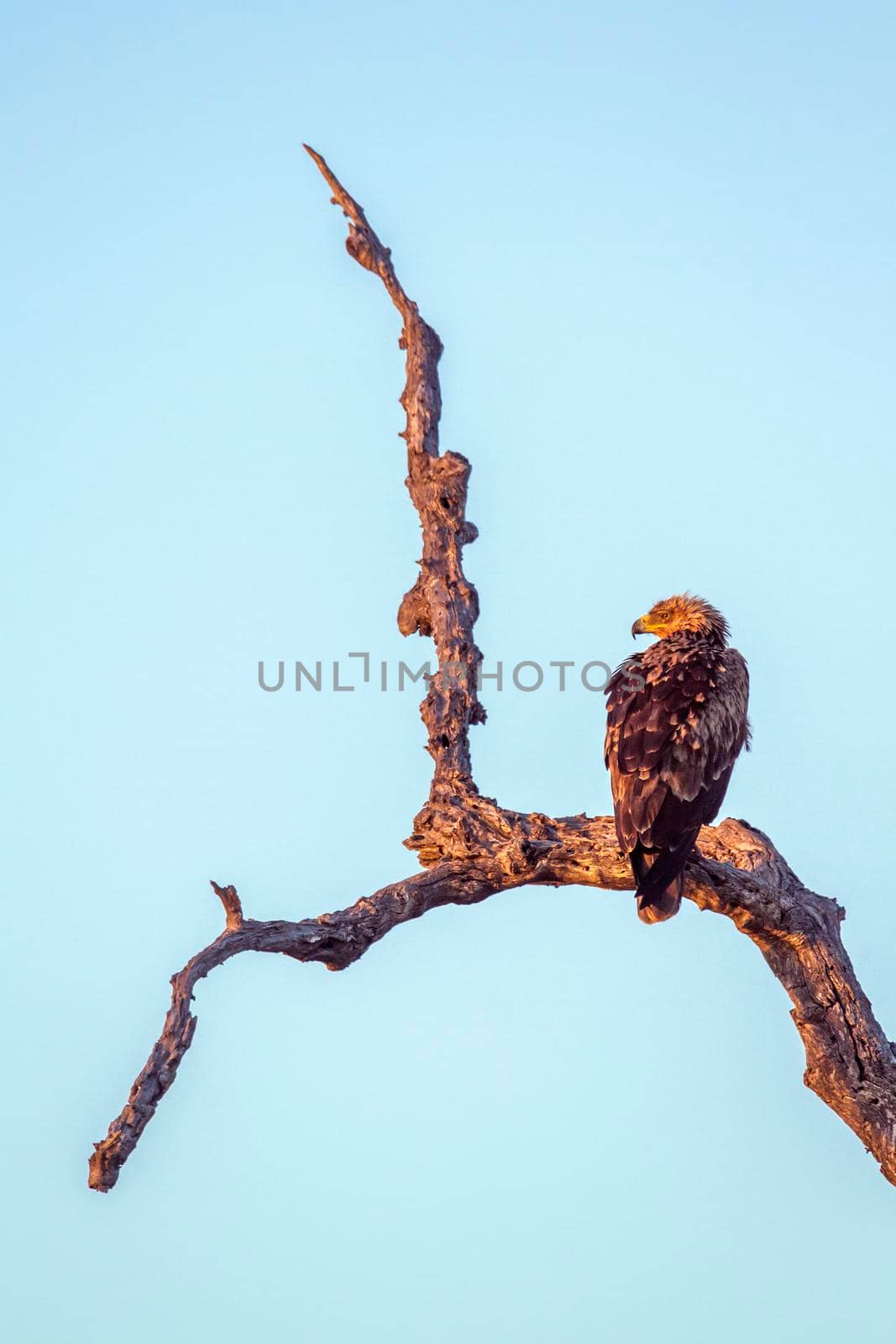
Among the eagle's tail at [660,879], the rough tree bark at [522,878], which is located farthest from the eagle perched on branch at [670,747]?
the rough tree bark at [522,878]

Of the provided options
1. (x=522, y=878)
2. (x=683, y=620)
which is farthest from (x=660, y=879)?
(x=683, y=620)

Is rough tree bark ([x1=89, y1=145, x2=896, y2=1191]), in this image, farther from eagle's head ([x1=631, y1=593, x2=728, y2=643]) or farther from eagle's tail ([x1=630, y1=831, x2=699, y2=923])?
eagle's head ([x1=631, y1=593, x2=728, y2=643])

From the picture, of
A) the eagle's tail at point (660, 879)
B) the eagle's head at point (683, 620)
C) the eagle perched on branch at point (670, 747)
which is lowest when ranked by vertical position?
the eagle's tail at point (660, 879)

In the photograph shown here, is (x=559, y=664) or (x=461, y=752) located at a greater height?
(x=559, y=664)

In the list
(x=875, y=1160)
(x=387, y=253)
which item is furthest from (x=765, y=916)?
(x=387, y=253)

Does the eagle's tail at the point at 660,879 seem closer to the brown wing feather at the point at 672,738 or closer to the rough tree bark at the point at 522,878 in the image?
the brown wing feather at the point at 672,738

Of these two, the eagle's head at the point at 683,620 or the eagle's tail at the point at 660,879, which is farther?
the eagle's head at the point at 683,620

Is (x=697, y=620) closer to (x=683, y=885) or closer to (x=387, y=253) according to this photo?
(x=683, y=885)
